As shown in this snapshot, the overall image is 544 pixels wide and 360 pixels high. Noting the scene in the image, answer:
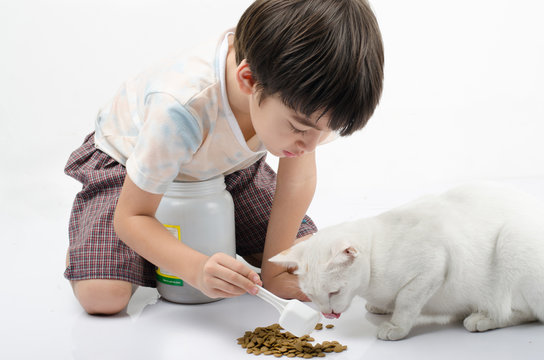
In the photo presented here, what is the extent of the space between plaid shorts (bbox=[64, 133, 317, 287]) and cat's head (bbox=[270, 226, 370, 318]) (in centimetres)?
42

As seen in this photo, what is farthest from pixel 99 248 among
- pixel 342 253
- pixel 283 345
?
pixel 342 253

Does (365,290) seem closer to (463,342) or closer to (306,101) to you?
(463,342)

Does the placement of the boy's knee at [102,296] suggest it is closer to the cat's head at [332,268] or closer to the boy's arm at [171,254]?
the boy's arm at [171,254]

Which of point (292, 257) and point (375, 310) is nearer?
point (292, 257)

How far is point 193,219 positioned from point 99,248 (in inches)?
9.1

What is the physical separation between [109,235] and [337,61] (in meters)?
0.72

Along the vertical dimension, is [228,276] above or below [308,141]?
below

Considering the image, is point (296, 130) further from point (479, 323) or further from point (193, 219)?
point (479, 323)

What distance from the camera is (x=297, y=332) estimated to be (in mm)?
1155

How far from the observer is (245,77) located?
3.77 feet

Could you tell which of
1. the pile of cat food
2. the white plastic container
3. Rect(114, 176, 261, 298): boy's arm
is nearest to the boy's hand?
Rect(114, 176, 261, 298): boy's arm

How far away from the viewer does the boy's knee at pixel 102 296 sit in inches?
53.6

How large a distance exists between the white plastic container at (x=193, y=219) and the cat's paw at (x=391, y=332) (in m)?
0.41

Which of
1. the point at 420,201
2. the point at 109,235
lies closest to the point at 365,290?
the point at 420,201
